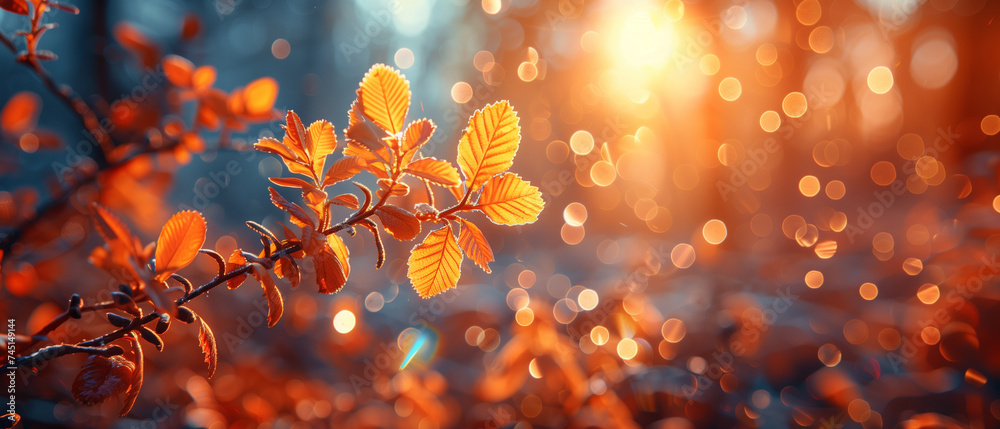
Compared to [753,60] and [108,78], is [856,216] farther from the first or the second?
[108,78]

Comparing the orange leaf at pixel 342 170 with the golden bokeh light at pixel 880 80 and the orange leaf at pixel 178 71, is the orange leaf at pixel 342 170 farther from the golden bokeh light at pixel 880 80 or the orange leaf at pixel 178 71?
the golden bokeh light at pixel 880 80

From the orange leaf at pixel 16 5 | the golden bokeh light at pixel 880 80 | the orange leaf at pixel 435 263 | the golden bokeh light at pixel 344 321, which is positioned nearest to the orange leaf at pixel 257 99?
the orange leaf at pixel 16 5

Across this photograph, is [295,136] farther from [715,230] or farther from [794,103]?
[794,103]

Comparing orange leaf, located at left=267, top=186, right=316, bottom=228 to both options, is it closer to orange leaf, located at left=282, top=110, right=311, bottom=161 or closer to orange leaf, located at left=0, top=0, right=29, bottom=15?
orange leaf, located at left=282, top=110, right=311, bottom=161

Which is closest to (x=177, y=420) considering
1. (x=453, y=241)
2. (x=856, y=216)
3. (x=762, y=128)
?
(x=453, y=241)

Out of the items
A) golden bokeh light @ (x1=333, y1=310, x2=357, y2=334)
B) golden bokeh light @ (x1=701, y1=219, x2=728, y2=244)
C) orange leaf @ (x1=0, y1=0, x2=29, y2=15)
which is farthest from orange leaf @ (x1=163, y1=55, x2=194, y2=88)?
golden bokeh light @ (x1=701, y1=219, x2=728, y2=244)
